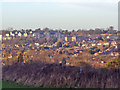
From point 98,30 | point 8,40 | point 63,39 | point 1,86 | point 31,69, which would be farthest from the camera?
point 98,30

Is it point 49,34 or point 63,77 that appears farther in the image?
point 49,34

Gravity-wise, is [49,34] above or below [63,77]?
above

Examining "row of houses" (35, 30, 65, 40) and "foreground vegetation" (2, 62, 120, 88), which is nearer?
"foreground vegetation" (2, 62, 120, 88)

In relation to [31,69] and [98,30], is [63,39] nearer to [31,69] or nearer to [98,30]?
[98,30]

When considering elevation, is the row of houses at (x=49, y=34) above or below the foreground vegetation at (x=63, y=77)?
above

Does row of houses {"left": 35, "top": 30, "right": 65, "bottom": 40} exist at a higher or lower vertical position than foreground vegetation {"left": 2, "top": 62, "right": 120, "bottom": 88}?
higher

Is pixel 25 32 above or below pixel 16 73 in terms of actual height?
above

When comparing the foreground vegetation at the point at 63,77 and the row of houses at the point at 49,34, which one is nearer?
the foreground vegetation at the point at 63,77

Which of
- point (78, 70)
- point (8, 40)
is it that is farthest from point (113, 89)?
point (8, 40)
